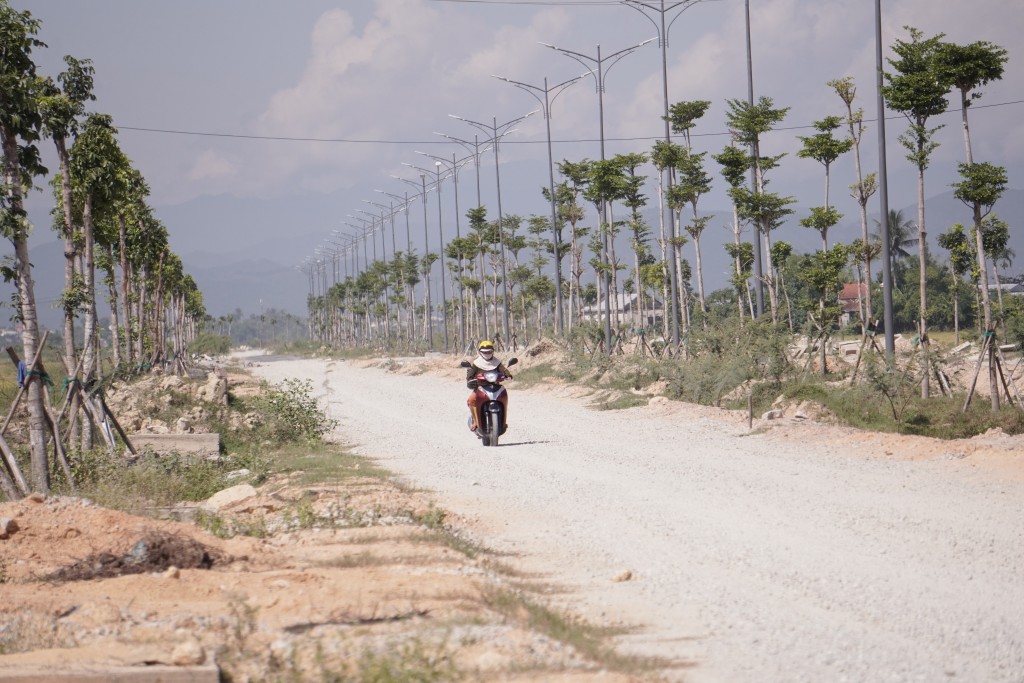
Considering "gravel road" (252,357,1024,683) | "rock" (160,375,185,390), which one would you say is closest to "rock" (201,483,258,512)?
"gravel road" (252,357,1024,683)

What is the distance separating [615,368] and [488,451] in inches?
615

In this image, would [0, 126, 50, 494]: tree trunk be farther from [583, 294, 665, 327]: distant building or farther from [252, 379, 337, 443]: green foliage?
[583, 294, 665, 327]: distant building

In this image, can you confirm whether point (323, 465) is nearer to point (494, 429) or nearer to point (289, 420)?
point (494, 429)

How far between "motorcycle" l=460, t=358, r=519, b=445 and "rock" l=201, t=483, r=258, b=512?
5481mm

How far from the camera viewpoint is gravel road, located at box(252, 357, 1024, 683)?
19.8 ft

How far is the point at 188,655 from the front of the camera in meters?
5.91

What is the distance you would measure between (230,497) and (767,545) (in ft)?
21.7

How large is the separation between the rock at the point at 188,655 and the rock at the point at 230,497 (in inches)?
248

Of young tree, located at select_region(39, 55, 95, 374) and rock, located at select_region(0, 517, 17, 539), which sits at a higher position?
young tree, located at select_region(39, 55, 95, 374)

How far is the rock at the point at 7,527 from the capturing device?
31.0 feet

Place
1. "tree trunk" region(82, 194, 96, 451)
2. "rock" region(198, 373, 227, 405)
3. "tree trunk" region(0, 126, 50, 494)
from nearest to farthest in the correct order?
"tree trunk" region(0, 126, 50, 494)
"tree trunk" region(82, 194, 96, 451)
"rock" region(198, 373, 227, 405)

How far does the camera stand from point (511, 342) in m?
→ 58.6

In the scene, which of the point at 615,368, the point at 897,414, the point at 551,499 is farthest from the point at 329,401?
the point at 551,499

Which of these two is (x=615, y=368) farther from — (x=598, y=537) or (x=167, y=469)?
(x=598, y=537)
